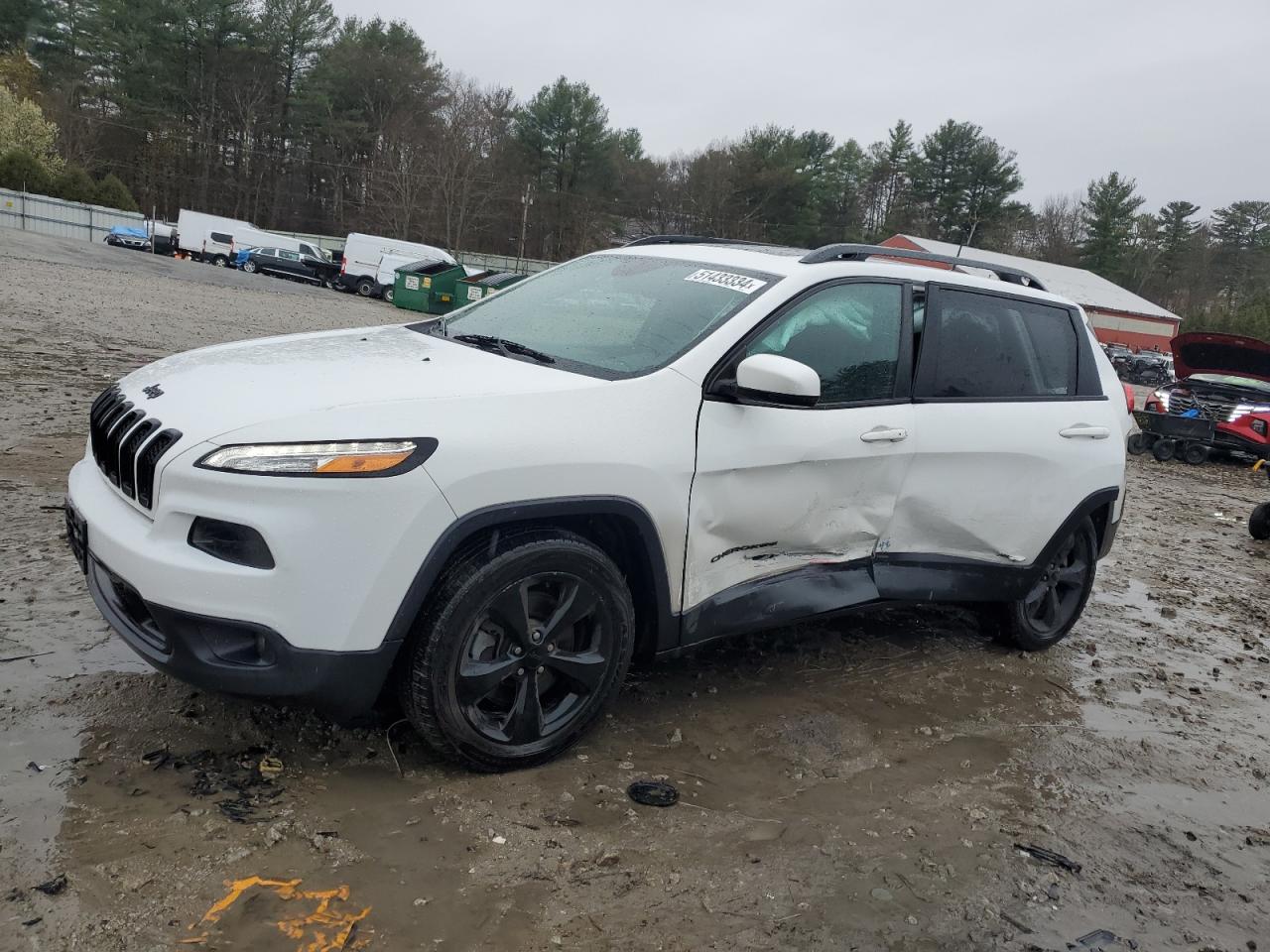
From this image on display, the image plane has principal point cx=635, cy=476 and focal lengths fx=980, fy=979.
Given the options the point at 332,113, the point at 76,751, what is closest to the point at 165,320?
the point at 76,751

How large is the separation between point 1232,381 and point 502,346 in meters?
14.5

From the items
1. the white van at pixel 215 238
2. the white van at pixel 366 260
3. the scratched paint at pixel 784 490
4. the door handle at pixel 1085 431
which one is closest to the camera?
the scratched paint at pixel 784 490

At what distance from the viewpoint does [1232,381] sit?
14.6 meters

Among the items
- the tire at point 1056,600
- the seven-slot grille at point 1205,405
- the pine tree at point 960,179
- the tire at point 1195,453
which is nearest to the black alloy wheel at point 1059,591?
the tire at point 1056,600

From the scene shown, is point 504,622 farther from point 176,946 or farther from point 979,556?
point 979,556

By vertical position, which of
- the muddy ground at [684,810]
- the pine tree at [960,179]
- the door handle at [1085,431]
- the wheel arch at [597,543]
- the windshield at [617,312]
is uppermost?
the pine tree at [960,179]

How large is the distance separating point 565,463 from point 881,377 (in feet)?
5.26

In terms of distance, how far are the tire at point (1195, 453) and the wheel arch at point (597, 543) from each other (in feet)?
45.3

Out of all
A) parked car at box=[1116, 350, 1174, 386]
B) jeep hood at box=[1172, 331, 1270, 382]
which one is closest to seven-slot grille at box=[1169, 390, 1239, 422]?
jeep hood at box=[1172, 331, 1270, 382]

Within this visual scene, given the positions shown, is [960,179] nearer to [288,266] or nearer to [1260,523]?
[288,266]

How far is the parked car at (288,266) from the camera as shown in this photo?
3922 centimetres

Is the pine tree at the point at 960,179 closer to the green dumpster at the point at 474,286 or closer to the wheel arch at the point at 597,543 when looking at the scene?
the green dumpster at the point at 474,286

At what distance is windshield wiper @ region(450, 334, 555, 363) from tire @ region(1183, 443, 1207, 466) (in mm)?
13900

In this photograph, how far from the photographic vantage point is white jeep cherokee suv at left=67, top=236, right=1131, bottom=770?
2.65m
